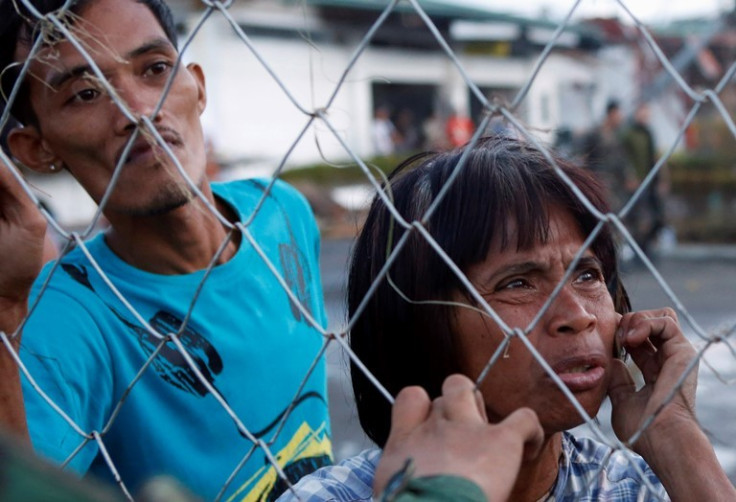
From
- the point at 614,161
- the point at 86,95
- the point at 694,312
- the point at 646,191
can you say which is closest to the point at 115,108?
the point at 86,95

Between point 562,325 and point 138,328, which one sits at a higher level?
point 562,325

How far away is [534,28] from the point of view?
68.2 feet

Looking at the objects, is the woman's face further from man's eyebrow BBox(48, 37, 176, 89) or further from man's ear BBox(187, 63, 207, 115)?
man's ear BBox(187, 63, 207, 115)

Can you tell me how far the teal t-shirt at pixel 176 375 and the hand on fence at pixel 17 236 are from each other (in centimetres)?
21

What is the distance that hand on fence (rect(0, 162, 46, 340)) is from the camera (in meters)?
1.50

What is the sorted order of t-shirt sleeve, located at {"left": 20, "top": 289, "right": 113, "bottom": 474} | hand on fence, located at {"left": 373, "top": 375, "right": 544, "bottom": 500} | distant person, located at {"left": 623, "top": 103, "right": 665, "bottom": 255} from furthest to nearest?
distant person, located at {"left": 623, "top": 103, "right": 665, "bottom": 255} < t-shirt sleeve, located at {"left": 20, "top": 289, "right": 113, "bottom": 474} < hand on fence, located at {"left": 373, "top": 375, "right": 544, "bottom": 500}

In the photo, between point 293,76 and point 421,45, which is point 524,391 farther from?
point 421,45

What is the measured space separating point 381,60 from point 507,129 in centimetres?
1819

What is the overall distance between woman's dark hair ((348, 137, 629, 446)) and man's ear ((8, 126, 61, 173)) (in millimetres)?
798

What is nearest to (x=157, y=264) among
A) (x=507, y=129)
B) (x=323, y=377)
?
(x=323, y=377)

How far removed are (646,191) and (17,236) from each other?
9.20 metres

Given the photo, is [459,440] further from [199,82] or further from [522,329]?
[199,82]

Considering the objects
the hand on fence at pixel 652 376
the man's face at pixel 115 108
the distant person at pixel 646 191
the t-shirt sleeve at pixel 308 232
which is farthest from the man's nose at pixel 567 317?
the distant person at pixel 646 191

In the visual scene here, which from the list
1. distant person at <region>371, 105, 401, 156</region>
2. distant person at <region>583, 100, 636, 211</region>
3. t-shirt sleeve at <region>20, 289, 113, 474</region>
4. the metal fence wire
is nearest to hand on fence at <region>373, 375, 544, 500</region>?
the metal fence wire
